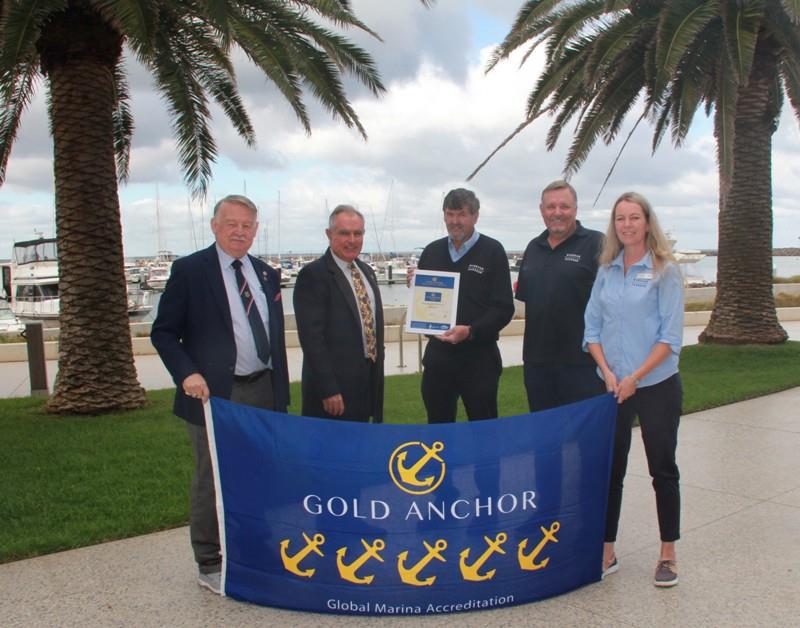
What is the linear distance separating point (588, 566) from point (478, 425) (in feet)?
3.22

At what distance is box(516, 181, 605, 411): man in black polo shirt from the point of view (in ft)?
14.6

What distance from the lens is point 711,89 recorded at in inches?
521

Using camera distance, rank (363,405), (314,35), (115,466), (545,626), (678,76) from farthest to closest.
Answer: (678,76) → (314,35) → (115,466) → (363,405) → (545,626)

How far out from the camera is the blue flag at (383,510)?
3.67 m

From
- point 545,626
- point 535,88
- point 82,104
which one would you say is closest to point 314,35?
point 82,104

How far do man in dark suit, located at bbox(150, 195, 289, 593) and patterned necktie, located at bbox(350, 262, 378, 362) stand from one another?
65cm

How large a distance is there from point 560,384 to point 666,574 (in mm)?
1144

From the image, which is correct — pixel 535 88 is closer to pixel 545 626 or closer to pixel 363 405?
pixel 363 405

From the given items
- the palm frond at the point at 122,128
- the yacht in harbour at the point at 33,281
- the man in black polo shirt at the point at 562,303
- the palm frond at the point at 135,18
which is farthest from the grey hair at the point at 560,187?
the yacht in harbour at the point at 33,281

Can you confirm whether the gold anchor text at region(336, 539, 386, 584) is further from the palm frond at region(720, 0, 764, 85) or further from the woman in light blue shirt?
the palm frond at region(720, 0, 764, 85)

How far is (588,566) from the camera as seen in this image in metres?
3.98

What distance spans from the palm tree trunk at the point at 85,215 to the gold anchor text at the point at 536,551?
6514mm

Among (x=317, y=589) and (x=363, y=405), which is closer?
(x=317, y=589)

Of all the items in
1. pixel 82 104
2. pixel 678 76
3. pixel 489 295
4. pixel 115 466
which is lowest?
pixel 115 466
